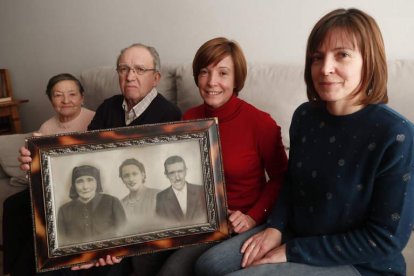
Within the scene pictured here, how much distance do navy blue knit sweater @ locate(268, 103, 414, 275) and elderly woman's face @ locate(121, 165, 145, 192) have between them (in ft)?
1.51

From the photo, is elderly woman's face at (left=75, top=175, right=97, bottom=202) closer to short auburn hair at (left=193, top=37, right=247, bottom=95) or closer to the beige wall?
short auburn hair at (left=193, top=37, right=247, bottom=95)

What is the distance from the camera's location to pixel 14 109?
3.15 metres

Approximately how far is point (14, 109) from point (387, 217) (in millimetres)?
3071

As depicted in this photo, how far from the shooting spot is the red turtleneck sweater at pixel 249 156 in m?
1.30

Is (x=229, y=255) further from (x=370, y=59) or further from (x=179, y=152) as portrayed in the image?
(x=370, y=59)

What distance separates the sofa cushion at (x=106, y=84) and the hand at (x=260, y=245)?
1212 mm

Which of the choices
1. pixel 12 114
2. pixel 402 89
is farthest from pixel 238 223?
pixel 12 114

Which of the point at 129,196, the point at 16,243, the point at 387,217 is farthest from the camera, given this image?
the point at 16,243

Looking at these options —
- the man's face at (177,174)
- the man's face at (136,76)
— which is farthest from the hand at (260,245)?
the man's face at (136,76)

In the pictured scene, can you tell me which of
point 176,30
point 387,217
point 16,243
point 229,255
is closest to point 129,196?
point 229,255

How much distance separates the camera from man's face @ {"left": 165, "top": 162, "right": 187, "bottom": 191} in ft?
3.71

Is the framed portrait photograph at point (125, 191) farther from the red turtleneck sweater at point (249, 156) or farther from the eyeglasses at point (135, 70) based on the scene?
the eyeglasses at point (135, 70)

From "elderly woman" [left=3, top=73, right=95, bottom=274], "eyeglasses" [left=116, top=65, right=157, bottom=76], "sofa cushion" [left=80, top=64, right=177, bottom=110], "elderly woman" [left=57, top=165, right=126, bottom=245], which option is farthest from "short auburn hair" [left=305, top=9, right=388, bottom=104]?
"elderly woman" [left=3, top=73, right=95, bottom=274]

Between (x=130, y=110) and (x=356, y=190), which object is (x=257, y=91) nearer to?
(x=130, y=110)
